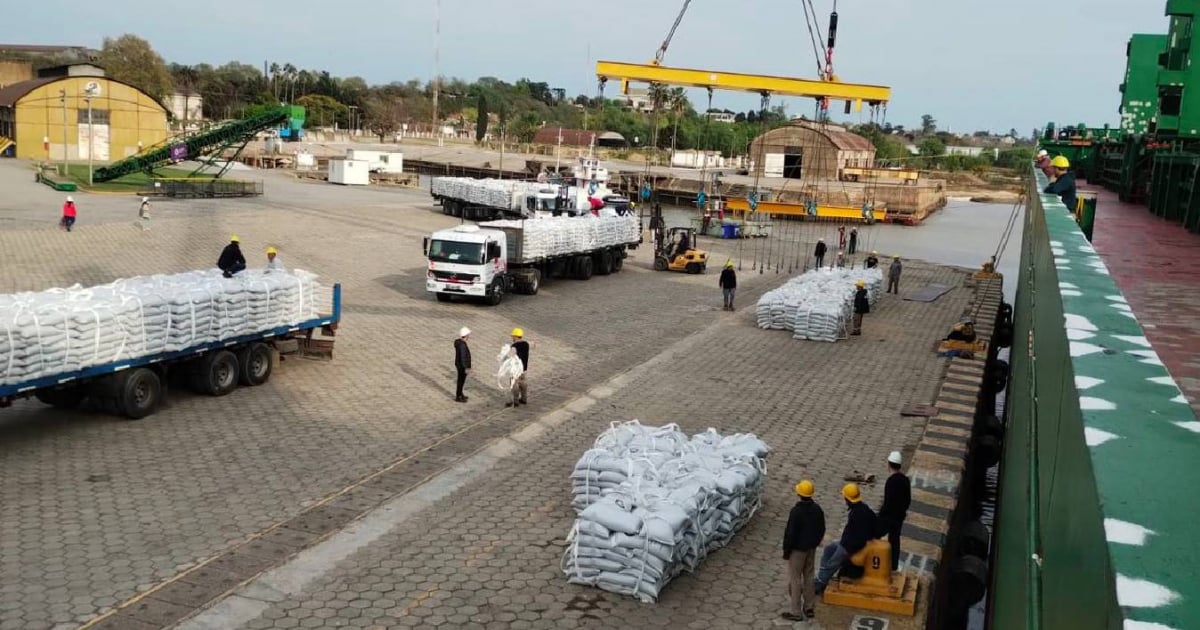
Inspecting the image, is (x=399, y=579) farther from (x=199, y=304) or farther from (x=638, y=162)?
(x=638, y=162)

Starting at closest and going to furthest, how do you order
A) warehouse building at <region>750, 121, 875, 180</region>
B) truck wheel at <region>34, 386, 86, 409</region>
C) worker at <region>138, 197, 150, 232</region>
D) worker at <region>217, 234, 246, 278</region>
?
1. truck wheel at <region>34, 386, 86, 409</region>
2. worker at <region>217, 234, 246, 278</region>
3. worker at <region>138, 197, 150, 232</region>
4. warehouse building at <region>750, 121, 875, 180</region>

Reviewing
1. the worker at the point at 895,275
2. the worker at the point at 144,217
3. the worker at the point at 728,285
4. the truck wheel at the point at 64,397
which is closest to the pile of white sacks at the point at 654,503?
the truck wheel at the point at 64,397

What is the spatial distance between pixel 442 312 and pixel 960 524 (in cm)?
1544

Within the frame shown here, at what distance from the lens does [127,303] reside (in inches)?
573

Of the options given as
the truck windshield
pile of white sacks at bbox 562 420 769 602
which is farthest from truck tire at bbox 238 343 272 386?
the truck windshield

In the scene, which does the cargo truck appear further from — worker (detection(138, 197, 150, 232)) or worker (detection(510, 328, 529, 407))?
worker (detection(138, 197, 150, 232))

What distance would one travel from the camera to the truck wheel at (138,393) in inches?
583

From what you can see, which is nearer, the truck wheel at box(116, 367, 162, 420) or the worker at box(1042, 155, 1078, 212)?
the truck wheel at box(116, 367, 162, 420)

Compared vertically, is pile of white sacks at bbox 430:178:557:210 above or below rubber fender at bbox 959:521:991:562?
above

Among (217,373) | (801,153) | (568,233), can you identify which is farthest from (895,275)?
(801,153)

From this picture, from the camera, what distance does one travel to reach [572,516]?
39.7 feet

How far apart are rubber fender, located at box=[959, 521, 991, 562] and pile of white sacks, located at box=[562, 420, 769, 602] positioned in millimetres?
3761

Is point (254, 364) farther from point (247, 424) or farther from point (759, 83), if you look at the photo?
point (759, 83)

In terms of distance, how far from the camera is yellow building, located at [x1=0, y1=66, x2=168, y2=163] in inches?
2618
